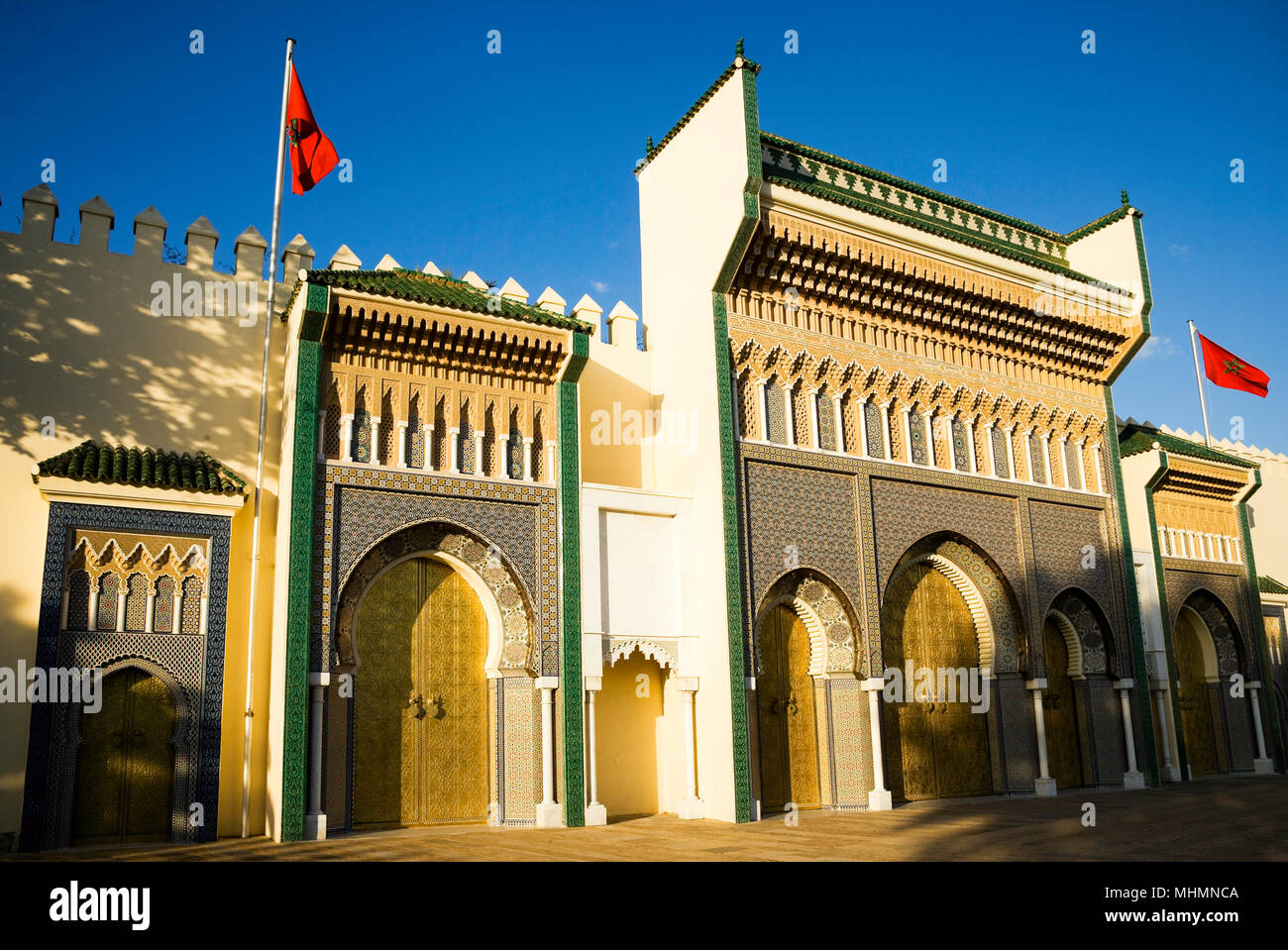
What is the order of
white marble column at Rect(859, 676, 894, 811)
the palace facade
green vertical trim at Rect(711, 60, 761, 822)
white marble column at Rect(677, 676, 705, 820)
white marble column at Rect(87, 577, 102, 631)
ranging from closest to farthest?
white marble column at Rect(87, 577, 102, 631) → the palace facade → green vertical trim at Rect(711, 60, 761, 822) → white marble column at Rect(677, 676, 705, 820) → white marble column at Rect(859, 676, 894, 811)

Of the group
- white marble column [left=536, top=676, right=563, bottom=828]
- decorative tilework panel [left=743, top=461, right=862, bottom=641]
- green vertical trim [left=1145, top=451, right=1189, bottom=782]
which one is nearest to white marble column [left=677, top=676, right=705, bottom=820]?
decorative tilework panel [left=743, top=461, right=862, bottom=641]

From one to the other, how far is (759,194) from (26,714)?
361 inches

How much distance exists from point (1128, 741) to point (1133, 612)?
6.02ft

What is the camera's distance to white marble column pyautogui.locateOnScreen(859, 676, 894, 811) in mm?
11922

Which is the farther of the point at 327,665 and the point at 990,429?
the point at 990,429

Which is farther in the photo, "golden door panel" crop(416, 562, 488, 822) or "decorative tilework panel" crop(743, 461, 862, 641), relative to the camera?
"decorative tilework panel" crop(743, 461, 862, 641)

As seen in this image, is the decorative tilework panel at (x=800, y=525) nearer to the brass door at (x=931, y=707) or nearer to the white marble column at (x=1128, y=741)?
the brass door at (x=931, y=707)

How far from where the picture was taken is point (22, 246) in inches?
418

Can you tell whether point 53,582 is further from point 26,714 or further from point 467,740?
point 467,740

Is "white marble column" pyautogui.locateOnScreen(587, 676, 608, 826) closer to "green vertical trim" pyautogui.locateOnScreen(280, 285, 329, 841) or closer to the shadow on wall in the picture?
"green vertical trim" pyautogui.locateOnScreen(280, 285, 329, 841)

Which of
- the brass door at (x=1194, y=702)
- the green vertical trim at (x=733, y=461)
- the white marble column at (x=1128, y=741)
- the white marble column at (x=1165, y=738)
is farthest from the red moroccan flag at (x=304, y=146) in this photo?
the brass door at (x=1194, y=702)

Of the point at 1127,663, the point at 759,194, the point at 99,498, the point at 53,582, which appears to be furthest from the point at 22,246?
the point at 1127,663

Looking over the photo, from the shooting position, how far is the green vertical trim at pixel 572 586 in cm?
1054

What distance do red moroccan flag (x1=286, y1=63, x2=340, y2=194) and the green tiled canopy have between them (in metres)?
3.15
